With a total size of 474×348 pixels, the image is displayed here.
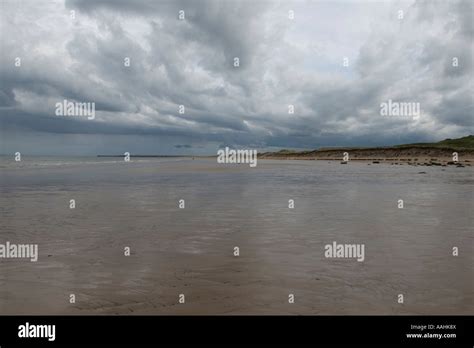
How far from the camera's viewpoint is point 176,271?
981cm

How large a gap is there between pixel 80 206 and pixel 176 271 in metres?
12.6

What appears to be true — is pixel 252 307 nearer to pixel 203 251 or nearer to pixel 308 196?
pixel 203 251
